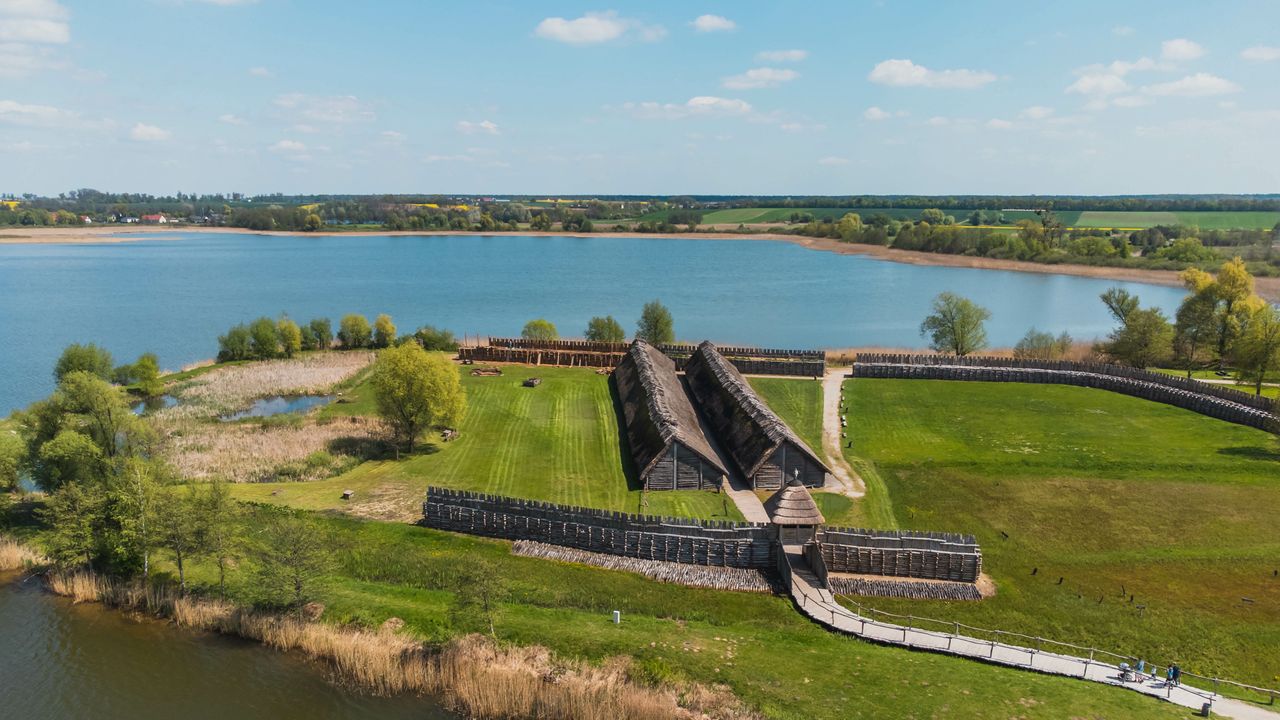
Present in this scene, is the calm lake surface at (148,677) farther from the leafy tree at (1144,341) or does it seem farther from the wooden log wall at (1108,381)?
the leafy tree at (1144,341)

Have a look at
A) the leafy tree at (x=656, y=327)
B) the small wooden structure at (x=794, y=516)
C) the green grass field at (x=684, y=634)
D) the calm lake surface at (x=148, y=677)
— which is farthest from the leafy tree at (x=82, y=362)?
the small wooden structure at (x=794, y=516)

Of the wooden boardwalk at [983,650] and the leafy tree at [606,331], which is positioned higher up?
the leafy tree at [606,331]

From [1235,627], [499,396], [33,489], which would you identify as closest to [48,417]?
[33,489]

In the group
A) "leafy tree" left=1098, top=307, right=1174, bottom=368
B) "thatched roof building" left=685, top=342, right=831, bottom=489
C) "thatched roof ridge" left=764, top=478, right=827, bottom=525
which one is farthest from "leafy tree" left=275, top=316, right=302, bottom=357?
"leafy tree" left=1098, top=307, right=1174, bottom=368

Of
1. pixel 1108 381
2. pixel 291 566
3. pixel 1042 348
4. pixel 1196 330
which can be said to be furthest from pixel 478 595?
pixel 1196 330

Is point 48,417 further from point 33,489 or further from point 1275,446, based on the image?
point 1275,446

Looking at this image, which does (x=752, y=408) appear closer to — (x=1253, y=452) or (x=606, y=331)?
(x=1253, y=452)
